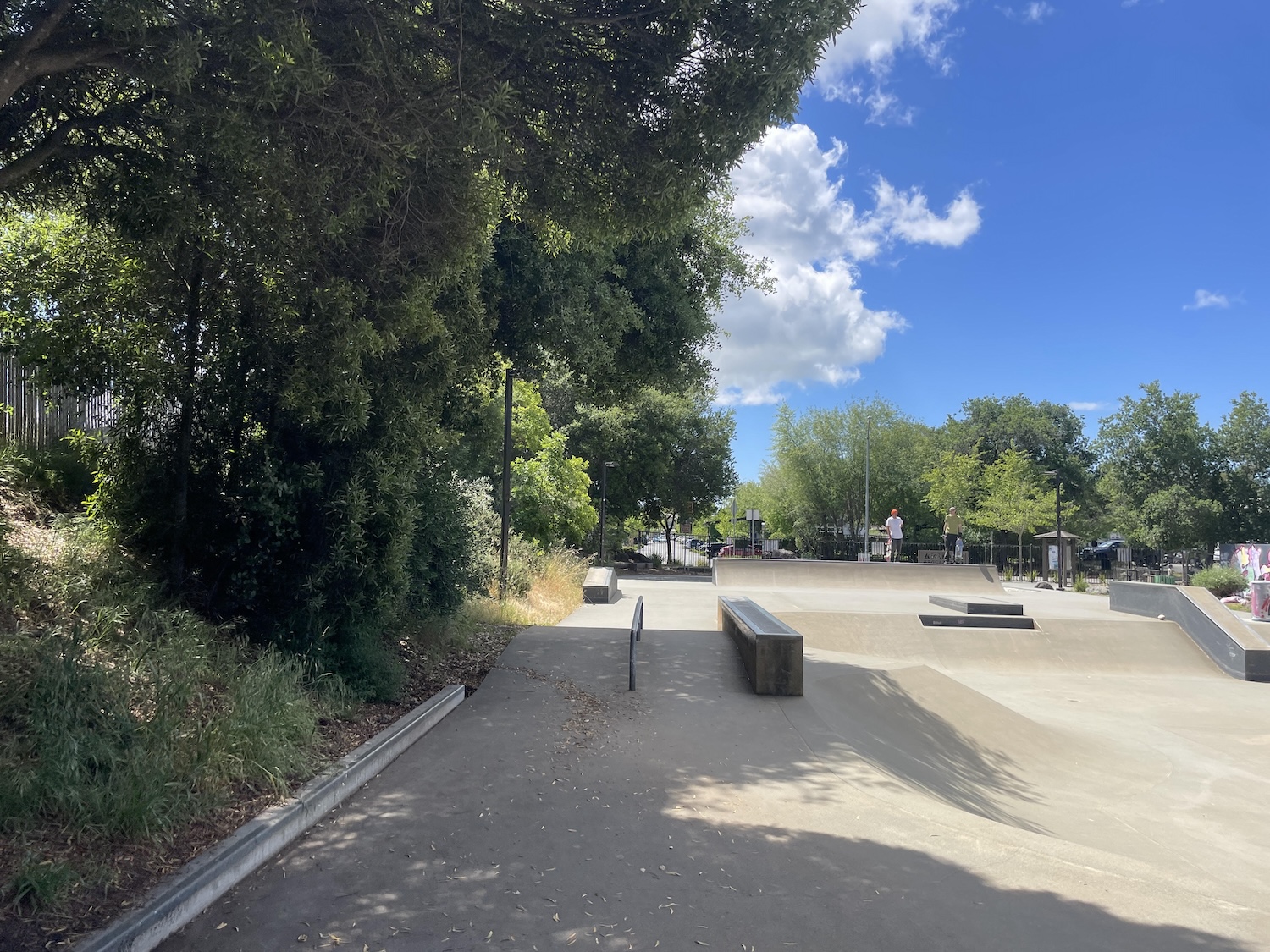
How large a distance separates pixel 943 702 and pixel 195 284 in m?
9.55

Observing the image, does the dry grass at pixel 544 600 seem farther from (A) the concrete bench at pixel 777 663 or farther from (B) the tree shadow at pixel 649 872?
(B) the tree shadow at pixel 649 872

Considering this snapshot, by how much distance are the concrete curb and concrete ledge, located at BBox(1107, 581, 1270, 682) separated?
14894mm

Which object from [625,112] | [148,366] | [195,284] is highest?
[625,112]

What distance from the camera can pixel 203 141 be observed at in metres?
5.95

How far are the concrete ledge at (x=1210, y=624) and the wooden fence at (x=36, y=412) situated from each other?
1765 centimetres

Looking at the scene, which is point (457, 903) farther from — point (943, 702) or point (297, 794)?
point (943, 702)

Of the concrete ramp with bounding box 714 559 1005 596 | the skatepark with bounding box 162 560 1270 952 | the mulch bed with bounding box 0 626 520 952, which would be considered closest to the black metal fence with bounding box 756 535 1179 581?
the concrete ramp with bounding box 714 559 1005 596

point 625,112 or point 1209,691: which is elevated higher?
point 625,112

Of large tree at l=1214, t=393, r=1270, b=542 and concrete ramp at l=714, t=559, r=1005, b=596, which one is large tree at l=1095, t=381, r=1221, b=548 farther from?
concrete ramp at l=714, t=559, r=1005, b=596

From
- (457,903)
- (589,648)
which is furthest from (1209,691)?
(457,903)

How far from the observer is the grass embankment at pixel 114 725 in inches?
139

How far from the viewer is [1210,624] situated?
593 inches

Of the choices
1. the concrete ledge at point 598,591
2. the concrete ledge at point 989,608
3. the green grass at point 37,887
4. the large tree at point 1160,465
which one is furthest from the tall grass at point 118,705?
the large tree at point 1160,465

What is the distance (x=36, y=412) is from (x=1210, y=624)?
62.3 feet
